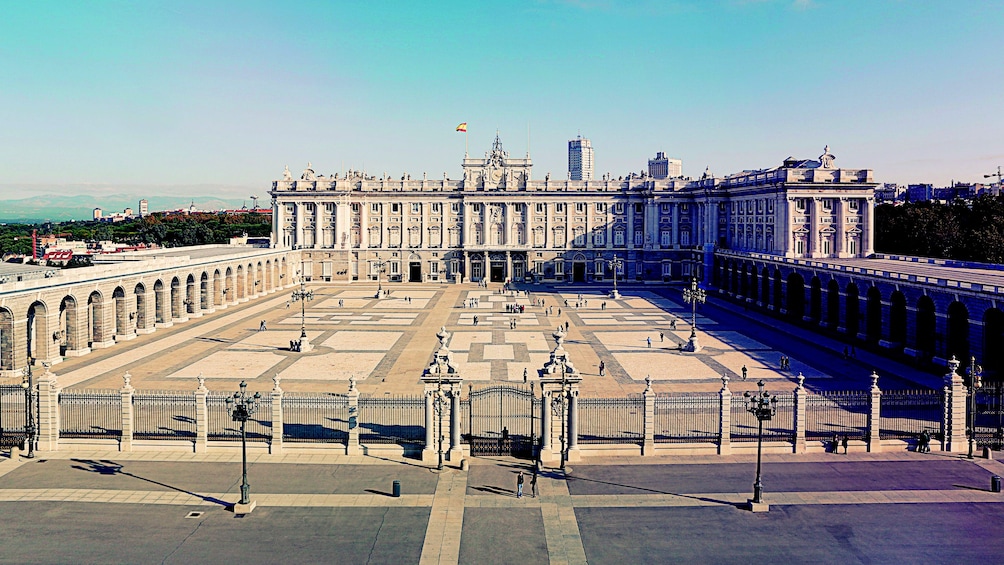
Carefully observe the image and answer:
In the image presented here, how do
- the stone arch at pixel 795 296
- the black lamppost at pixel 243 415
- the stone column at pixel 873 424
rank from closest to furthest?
the black lamppost at pixel 243 415
the stone column at pixel 873 424
the stone arch at pixel 795 296

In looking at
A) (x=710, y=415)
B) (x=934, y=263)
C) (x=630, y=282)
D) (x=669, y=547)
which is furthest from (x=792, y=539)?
(x=630, y=282)

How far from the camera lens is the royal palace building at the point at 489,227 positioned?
114 m

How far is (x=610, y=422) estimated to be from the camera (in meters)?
34.8

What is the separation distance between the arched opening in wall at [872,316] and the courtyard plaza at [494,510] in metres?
31.3

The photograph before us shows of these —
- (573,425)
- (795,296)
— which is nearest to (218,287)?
(573,425)

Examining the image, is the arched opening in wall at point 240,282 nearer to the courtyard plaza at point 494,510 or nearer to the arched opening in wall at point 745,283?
the courtyard plaza at point 494,510

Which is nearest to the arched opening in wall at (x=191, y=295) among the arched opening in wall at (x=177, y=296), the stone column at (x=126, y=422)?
the arched opening in wall at (x=177, y=296)

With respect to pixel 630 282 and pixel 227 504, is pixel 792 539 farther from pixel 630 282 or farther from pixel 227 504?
pixel 630 282

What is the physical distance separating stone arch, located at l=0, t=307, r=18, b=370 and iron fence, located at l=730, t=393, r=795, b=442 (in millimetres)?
42546

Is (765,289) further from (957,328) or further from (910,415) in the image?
(910,415)

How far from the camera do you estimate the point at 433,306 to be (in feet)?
278

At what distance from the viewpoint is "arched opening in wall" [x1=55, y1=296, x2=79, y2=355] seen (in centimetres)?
5166

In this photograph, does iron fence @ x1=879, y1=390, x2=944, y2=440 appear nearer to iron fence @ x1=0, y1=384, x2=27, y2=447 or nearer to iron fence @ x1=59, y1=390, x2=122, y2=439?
iron fence @ x1=59, y1=390, x2=122, y2=439

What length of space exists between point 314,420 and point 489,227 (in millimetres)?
82631
